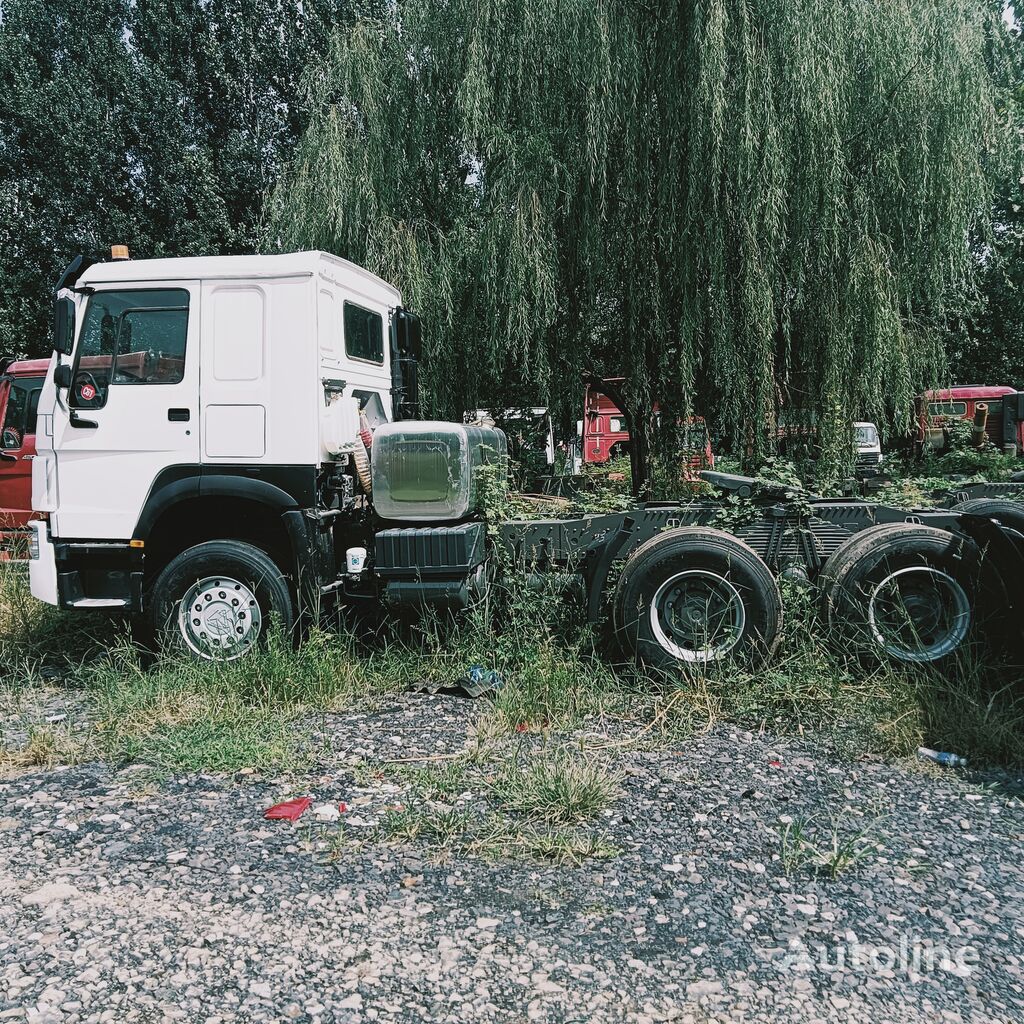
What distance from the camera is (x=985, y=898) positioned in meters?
3.26

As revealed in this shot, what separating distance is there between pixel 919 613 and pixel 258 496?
4127 millimetres

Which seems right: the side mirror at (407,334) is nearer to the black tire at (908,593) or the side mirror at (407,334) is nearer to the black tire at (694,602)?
the black tire at (694,602)

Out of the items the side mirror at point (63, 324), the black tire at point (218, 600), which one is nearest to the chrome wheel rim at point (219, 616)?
the black tire at point (218, 600)

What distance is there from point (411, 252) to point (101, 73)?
637 inches

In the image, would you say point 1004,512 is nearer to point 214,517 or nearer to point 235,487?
point 235,487

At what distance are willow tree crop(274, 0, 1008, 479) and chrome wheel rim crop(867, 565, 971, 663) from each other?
3602 millimetres

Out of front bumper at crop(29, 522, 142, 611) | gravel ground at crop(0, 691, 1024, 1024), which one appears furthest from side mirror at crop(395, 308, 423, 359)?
gravel ground at crop(0, 691, 1024, 1024)

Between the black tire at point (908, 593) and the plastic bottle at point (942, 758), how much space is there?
896mm

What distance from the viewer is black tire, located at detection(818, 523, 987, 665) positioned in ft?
18.0

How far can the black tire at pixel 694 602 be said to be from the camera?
5.55m

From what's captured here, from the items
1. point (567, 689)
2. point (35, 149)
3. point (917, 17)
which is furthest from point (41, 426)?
point (35, 149)

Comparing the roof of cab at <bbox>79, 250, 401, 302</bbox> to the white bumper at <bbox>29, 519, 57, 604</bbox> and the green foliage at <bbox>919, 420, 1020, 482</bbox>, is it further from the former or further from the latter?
the green foliage at <bbox>919, 420, 1020, 482</bbox>

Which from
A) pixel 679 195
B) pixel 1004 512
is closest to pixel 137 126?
pixel 679 195

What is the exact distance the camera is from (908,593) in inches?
221
